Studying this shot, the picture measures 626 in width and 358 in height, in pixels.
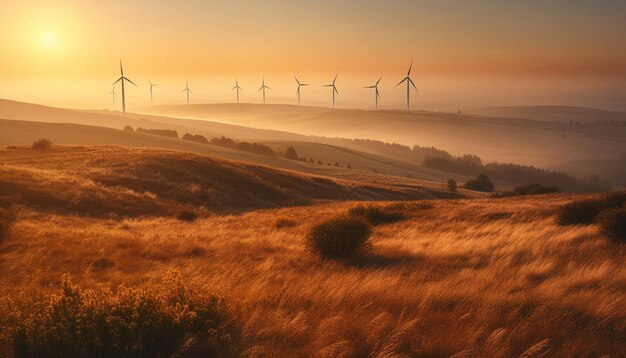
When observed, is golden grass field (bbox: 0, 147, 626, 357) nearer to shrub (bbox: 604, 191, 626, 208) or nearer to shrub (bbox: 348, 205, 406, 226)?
shrub (bbox: 348, 205, 406, 226)

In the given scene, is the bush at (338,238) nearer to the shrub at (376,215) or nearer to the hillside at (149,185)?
the shrub at (376,215)

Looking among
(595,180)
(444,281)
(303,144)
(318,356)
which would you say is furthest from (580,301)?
(595,180)

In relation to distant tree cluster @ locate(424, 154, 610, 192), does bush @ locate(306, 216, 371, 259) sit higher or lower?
higher

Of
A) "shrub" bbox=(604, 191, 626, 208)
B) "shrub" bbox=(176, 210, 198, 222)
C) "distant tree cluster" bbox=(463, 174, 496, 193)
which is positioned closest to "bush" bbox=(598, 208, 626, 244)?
"shrub" bbox=(604, 191, 626, 208)

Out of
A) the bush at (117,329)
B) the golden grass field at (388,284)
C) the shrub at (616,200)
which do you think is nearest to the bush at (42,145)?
the golden grass field at (388,284)

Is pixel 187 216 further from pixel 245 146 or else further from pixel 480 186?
pixel 245 146
